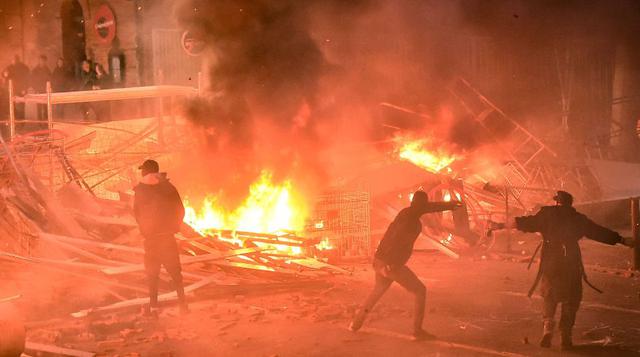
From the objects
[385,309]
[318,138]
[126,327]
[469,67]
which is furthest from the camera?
[469,67]

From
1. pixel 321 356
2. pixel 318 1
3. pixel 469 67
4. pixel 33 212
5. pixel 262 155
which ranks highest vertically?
pixel 318 1

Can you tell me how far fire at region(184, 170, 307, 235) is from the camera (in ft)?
42.1

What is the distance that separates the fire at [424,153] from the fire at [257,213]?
4.29m

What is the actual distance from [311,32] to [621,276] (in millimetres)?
9674

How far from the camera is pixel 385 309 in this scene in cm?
930

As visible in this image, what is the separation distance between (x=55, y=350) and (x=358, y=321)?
10.6 feet

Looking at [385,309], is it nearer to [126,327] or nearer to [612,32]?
[126,327]

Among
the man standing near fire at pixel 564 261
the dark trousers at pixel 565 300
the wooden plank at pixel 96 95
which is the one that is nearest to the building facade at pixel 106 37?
the wooden plank at pixel 96 95

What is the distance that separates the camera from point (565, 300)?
297 inches

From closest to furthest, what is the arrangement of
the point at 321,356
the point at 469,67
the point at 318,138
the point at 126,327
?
the point at 321,356, the point at 126,327, the point at 318,138, the point at 469,67

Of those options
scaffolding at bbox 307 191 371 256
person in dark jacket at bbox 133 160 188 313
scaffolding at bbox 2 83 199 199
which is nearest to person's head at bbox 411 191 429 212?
person in dark jacket at bbox 133 160 188 313

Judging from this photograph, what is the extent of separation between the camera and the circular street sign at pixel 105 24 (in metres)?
→ 21.1

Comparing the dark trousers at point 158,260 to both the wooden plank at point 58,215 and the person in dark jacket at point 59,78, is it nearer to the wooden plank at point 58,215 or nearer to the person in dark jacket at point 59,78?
the wooden plank at point 58,215

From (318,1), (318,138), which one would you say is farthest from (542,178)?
(318,1)
